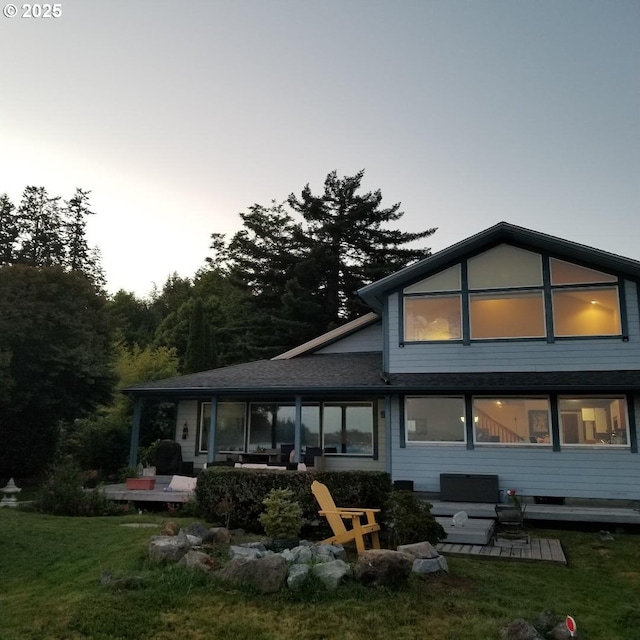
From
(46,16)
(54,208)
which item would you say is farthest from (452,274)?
(54,208)

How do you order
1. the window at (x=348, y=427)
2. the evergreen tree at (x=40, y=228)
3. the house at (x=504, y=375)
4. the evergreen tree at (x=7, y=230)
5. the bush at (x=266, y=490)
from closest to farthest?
1. the bush at (x=266, y=490)
2. the house at (x=504, y=375)
3. the window at (x=348, y=427)
4. the evergreen tree at (x=7, y=230)
5. the evergreen tree at (x=40, y=228)

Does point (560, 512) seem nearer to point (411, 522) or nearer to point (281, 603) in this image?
point (411, 522)

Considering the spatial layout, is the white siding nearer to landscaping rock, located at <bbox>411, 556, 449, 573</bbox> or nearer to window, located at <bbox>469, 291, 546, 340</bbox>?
window, located at <bbox>469, 291, 546, 340</bbox>

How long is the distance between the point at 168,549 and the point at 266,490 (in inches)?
109

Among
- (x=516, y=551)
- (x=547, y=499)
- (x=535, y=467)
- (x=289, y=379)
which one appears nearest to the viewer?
(x=516, y=551)

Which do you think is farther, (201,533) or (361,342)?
(361,342)

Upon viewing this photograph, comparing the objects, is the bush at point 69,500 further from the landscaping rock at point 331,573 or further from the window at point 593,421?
the window at point 593,421

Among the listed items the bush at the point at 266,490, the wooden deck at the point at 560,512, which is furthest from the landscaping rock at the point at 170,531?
the wooden deck at the point at 560,512

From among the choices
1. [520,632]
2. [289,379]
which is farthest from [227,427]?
[520,632]

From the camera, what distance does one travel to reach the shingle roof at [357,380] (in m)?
11.1

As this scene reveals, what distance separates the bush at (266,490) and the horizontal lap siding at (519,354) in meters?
4.41

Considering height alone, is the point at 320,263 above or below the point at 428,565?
above

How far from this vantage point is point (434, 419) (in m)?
12.3

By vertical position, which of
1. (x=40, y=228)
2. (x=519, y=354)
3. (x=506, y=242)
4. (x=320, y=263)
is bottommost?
(x=519, y=354)
